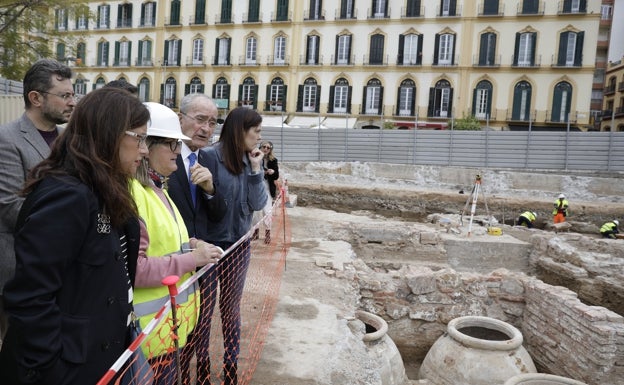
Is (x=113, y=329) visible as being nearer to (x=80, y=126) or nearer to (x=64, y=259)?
(x=64, y=259)

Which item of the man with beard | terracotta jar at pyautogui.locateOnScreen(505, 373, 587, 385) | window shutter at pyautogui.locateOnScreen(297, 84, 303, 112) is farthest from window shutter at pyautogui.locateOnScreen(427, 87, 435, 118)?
the man with beard

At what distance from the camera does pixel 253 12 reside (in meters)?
35.6

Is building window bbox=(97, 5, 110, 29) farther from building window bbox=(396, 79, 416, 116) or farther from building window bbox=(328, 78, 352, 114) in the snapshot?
building window bbox=(396, 79, 416, 116)

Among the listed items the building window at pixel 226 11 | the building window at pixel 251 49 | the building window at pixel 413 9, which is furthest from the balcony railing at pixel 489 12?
the building window at pixel 226 11

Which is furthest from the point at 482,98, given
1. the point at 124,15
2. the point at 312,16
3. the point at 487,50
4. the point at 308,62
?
the point at 124,15

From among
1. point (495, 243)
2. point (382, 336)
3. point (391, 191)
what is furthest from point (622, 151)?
point (382, 336)

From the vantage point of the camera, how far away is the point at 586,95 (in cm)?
3022

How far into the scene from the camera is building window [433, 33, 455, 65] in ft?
105

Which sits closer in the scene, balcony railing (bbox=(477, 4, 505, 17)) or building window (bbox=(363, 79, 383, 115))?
balcony railing (bbox=(477, 4, 505, 17))

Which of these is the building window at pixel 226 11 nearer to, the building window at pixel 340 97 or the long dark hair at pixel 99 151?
the building window at pixel 340 97

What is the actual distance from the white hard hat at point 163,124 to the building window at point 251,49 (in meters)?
34.8

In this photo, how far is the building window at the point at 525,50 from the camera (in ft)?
101

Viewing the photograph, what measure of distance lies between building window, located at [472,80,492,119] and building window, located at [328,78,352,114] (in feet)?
28.6

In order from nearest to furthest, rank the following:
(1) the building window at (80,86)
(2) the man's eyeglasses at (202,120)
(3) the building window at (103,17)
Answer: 1. (2) the man's eyeglasses at (202,120)
2. (3) the building window at (103,17)
3. (1) the building window at (80,86)
